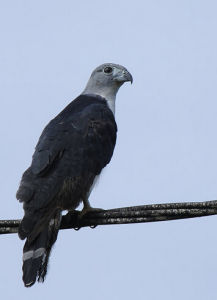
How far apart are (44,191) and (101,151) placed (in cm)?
127

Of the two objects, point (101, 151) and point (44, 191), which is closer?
point (44, 191)

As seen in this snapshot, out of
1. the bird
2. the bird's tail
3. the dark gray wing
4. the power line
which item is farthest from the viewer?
the dark gray wing

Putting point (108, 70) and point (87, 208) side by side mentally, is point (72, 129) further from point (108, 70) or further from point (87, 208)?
point (108, 70)

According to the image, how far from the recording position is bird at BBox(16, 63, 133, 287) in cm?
627

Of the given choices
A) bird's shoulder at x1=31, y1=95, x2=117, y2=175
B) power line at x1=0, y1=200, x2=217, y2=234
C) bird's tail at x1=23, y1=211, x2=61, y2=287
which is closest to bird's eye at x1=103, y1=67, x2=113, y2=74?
bird's shoulder at x1=31, y1=95, x2=117, y2=175

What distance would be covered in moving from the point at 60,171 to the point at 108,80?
276 cm

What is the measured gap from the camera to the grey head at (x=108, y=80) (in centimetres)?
940

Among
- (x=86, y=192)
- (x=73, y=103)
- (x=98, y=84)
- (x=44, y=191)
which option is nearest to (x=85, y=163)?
(x=86, y=192)

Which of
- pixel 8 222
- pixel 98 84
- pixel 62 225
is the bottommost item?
pixel 62 225

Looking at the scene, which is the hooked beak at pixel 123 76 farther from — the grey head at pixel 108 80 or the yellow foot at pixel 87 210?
the yellow foot at pixel 87 210

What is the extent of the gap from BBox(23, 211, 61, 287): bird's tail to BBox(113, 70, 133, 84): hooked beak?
3.39 metres

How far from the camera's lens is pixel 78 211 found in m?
7.29

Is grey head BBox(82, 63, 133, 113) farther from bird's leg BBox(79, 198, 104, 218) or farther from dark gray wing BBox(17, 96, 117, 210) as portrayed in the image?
bird's leg BBox(79, 198, 104, 218)

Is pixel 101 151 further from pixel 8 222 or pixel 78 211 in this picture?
pixel 8 222
